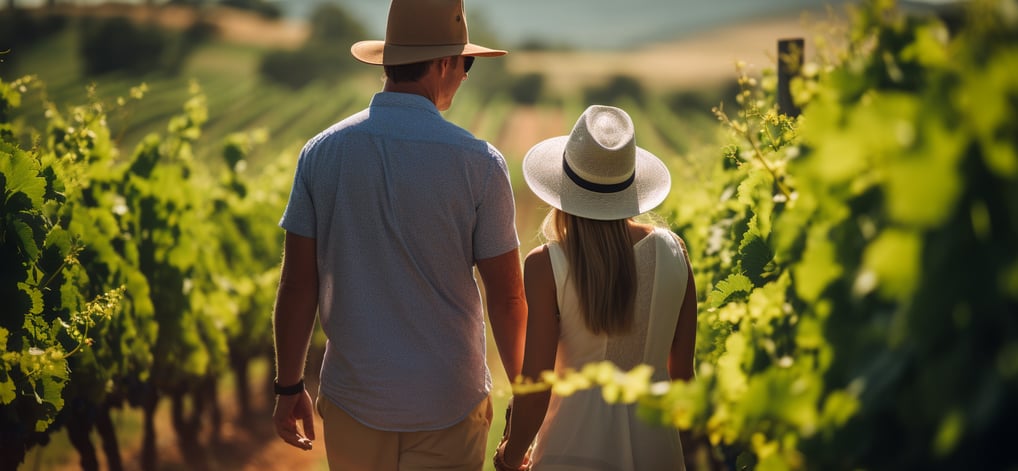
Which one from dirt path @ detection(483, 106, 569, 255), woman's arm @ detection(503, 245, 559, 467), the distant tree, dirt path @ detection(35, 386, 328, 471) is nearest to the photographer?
woman's arm @ detection(503, 245, 559, 467)

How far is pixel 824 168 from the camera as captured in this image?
1.39 meters

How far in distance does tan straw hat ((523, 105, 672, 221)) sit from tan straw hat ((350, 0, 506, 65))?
39 centimetres

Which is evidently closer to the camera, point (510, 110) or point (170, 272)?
point (170, 272)

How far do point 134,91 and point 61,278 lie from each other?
1.21 metres

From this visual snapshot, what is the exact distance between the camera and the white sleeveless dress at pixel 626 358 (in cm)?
270

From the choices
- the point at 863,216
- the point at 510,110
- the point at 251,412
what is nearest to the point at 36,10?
the point at 510,110

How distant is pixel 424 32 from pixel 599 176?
722 millimetres

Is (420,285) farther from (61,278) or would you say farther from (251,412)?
(251,412)

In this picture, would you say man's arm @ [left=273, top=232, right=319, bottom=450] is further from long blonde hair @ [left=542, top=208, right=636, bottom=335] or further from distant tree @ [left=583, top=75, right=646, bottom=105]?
distant tree @ [left=583, top=75, right=646, bottom=105]

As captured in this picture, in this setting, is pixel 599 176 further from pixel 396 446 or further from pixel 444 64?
pixel 396 446

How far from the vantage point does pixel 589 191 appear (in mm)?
2742

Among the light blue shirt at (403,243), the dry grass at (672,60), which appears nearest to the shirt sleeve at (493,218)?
the light blue shirt at (403,243)

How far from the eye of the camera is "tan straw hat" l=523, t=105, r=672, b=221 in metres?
2.73

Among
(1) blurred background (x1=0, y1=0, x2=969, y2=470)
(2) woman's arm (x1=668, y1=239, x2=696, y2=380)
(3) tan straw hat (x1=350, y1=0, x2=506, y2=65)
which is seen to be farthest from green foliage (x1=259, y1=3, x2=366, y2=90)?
(2) woman's arm (x1=668, y1=239, x2=696, y2=380)
